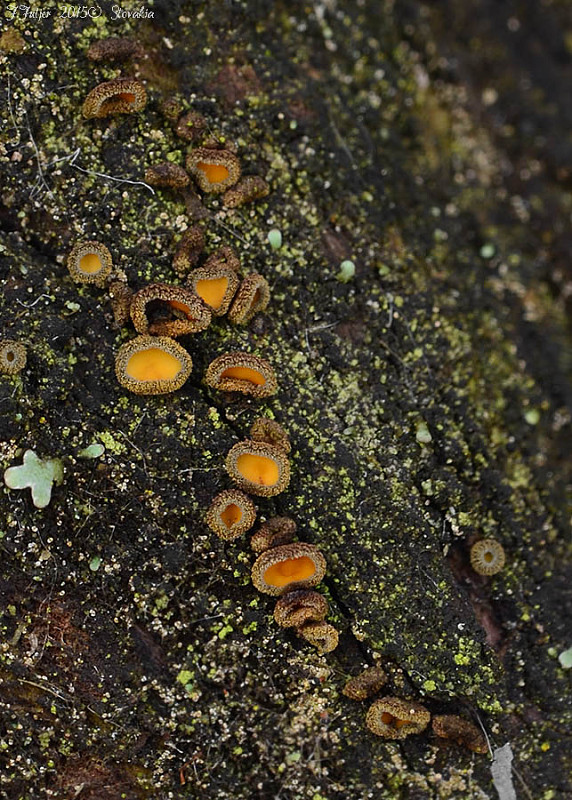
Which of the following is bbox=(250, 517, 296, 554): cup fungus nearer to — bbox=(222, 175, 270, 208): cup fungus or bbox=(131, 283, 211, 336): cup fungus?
bbox=(131, 283, 211, 336): cup fungus

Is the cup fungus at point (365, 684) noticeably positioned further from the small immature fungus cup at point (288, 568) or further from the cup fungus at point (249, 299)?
the cup fungus at point (249, 299)

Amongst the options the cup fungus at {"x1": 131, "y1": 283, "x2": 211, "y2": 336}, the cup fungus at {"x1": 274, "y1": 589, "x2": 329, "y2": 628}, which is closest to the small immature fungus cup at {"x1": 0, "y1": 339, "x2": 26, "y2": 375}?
the cup fungus at {"x1": 131, "y1": 283, "x2": 211, "y2": 336}

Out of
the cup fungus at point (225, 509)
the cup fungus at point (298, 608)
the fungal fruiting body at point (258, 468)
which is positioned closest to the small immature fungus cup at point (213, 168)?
the fungal fruiting body at point (258, 468)

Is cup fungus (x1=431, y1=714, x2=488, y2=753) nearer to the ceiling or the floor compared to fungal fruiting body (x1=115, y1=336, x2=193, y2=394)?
nearer to the floor

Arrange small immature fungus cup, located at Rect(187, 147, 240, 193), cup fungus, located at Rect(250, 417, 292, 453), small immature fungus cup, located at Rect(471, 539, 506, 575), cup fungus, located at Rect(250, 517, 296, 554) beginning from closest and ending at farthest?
1. cup fungus, located at Rect(250, 517, 296, 554)
2. cup fungus, located at Rect(250, 417, 292, 453)
3. small immature fungus cup, located at Rect(187, 147, 240, 193)
4. small immature fungus cup, located at Rect(471, 539, 506, 575)

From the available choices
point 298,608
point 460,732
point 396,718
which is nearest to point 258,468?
point 298,608

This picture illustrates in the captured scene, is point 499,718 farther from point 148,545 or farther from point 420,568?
point 148,545

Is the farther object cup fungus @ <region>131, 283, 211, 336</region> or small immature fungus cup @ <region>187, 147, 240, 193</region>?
small immature fungus cup @ <region>187, 147, 240, 193</region>
